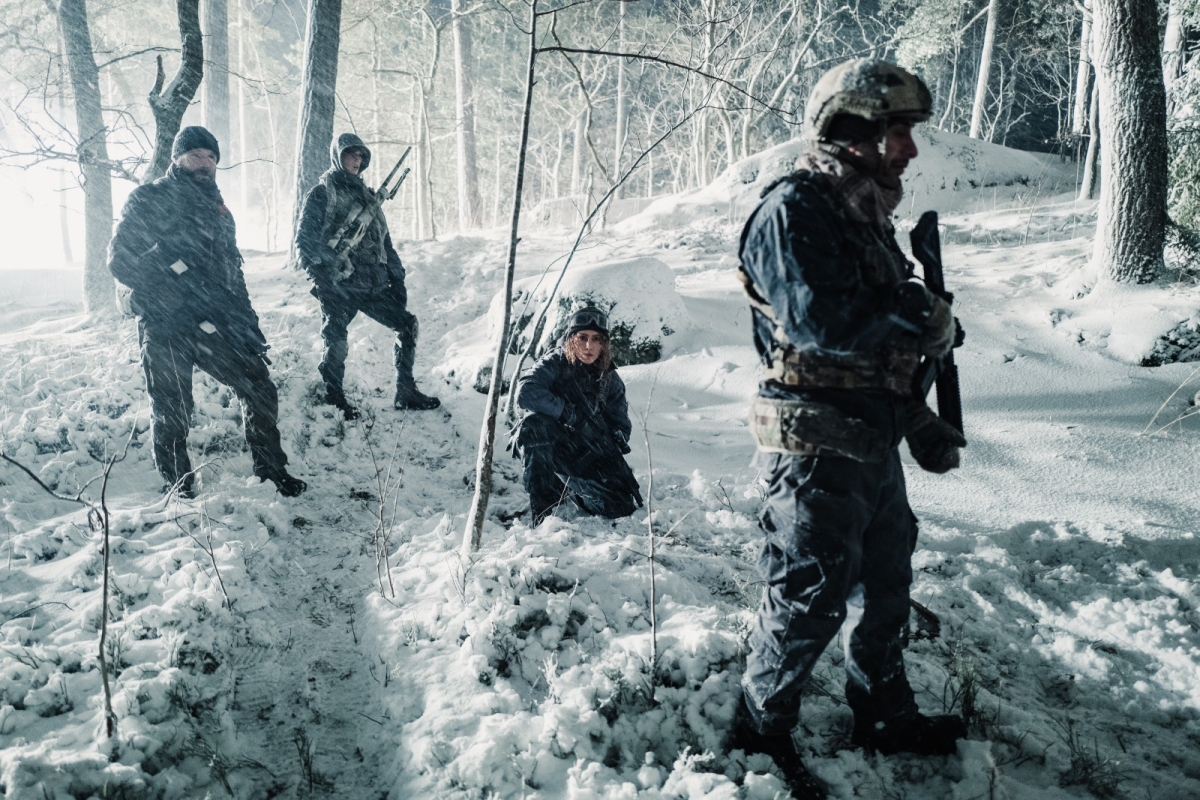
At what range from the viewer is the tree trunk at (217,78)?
15.2m

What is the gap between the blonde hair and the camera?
12.6 ft

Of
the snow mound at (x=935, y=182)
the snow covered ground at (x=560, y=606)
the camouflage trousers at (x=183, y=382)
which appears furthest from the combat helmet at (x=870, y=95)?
the snow mound at (x=935, y=182)

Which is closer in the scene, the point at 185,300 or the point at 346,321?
the point at 185,300

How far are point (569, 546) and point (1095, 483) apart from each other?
3.32m

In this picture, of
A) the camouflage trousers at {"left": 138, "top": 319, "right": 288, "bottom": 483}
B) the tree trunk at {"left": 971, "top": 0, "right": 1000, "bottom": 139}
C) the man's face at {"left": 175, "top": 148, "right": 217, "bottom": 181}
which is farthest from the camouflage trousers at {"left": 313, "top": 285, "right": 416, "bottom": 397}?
the tree trunk at {"left": 971, "top": 0, "right": 1000, "bottom": 139}

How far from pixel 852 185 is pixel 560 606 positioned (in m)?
2.02

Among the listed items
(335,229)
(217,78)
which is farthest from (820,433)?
(217,78)

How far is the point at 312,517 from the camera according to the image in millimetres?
4246

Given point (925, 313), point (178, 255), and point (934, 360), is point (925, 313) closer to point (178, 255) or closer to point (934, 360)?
point (934, 360)

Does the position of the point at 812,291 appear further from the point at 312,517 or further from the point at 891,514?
the point at 312,517

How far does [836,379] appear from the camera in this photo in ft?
5.68

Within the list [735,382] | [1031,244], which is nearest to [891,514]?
[735,382]

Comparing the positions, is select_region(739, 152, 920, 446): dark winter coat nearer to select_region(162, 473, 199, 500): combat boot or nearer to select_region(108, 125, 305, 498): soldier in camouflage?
select_region(108, 125, 305, 498): soldier in camouflage

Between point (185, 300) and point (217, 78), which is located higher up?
point (217, 78)
